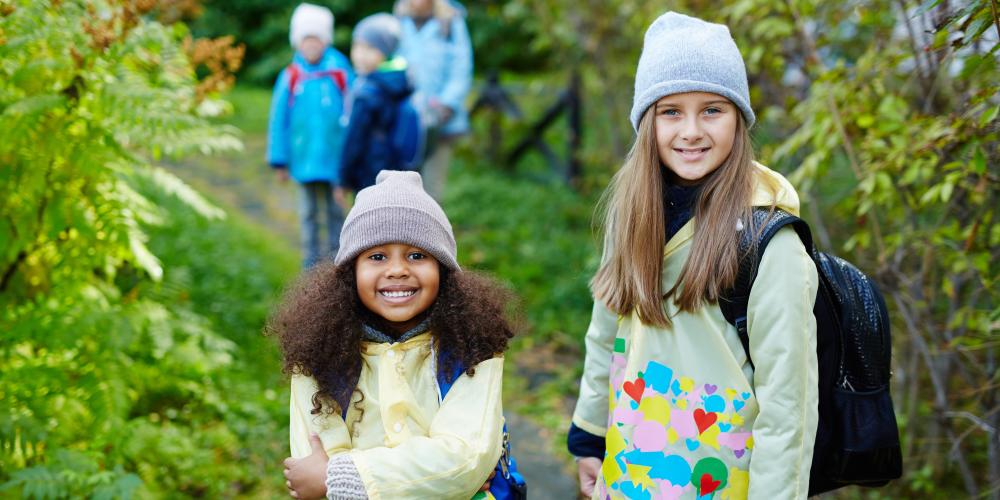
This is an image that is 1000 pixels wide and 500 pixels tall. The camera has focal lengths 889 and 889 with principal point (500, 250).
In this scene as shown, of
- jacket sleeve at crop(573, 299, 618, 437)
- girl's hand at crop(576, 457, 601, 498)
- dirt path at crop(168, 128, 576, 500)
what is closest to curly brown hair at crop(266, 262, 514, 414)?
jacket sleeve at crop(573, 299, 618, 437)

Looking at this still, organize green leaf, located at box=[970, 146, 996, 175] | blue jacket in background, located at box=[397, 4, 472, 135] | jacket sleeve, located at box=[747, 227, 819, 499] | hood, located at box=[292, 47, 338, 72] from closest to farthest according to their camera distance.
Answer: jacket sleeve, located at box=[747, 227, 819, 499]
green leaf, located at box=[970, 146, 996, 175]
hood, located at box=[292, 47, 338, 72]
blue jacket in background, located at box=[397, 4, 472, 135]

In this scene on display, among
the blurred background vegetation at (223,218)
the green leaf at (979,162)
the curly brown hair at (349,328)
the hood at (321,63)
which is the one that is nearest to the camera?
the curly brown hair at (349,328)

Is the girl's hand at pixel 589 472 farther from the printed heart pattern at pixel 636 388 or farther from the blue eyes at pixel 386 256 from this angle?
the blue eyes at pixel 386 256

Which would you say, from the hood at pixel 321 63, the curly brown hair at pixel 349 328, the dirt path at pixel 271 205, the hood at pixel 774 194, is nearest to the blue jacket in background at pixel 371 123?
the hood at pixel 321 63

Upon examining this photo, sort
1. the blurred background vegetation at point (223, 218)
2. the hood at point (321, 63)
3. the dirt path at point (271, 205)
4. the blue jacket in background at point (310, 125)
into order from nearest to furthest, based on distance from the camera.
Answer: the blurred background vegetation at point (223, 218), the dirt path at point (271, 205), the blue jacket in background at point (310, 125), the hood at point (321, 63)

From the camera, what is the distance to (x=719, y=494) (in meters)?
2.22

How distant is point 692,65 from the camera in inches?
88.1

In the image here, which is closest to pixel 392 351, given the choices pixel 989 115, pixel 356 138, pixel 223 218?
pixel 989 115

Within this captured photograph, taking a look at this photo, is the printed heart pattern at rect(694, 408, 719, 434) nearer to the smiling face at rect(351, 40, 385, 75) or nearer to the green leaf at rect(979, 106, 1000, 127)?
the green leaf at rect(979, 106, 1000, 127)

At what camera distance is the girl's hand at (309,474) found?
2215mm

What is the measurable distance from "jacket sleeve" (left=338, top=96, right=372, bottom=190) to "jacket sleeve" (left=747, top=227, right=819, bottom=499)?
3.66 meters

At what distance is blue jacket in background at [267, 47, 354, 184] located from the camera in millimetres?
5656

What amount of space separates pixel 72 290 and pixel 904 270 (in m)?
3.58

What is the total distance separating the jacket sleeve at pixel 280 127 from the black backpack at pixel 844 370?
4158 mm
